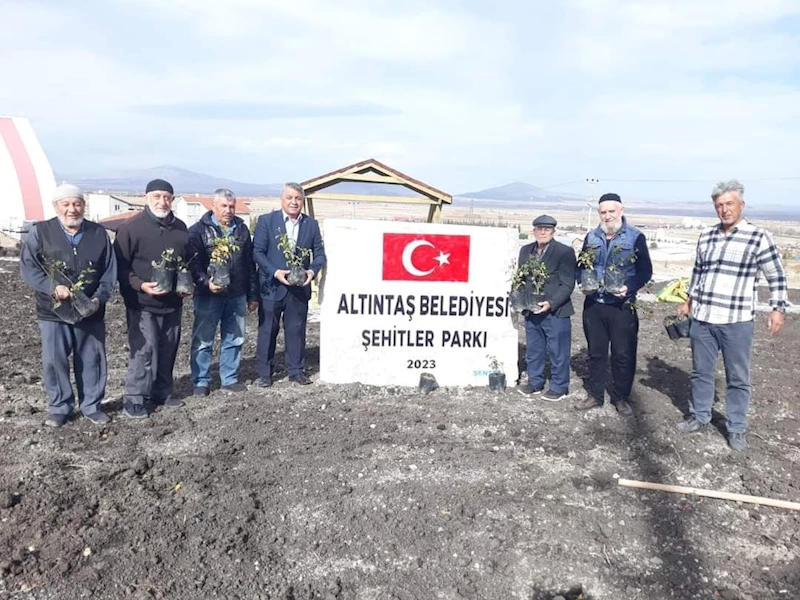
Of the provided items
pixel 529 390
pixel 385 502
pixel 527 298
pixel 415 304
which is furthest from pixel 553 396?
pixel 385 502

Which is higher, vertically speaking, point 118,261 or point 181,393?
point 118,261

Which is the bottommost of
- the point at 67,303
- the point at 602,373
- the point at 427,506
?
the point at 427,506

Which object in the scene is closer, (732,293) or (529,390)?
(732,293)

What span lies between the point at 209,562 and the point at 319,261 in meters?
3.57

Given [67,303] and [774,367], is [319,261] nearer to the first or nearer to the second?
[67,303]

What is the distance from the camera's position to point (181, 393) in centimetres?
667

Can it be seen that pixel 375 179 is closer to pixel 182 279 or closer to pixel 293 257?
pixel 293 257

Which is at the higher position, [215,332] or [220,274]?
[220,274]

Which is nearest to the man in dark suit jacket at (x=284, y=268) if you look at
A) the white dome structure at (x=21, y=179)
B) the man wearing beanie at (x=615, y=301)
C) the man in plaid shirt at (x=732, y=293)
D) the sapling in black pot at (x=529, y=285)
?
the sapling in black pot at (x=529, y=285)

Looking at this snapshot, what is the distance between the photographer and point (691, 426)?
231 inches

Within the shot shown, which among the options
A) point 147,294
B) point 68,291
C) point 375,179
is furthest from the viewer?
point 375,179

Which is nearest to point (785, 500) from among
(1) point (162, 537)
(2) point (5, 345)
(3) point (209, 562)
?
(3) point (209, 562)

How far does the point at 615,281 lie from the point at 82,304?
15.6 ft

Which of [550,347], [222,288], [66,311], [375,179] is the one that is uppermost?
[375,179]
